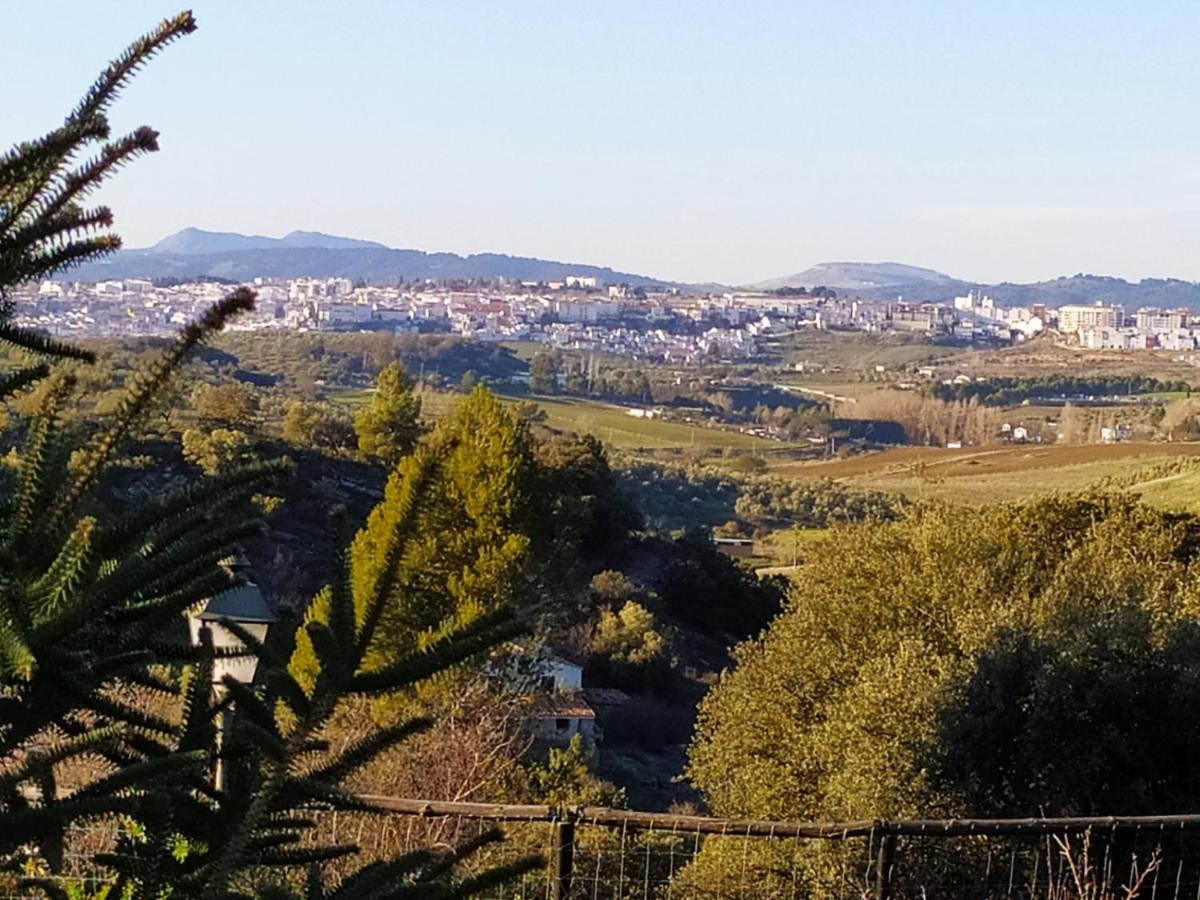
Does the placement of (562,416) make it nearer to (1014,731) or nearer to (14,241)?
(1014,731)

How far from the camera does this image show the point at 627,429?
64188 millimetres

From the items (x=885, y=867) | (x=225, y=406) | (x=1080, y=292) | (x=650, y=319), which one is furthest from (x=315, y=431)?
(x=1080, y=292)

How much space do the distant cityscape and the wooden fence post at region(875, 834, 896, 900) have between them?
263ft

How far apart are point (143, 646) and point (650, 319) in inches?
4834

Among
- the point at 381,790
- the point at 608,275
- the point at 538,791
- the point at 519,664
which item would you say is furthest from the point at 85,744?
the point at 608,275

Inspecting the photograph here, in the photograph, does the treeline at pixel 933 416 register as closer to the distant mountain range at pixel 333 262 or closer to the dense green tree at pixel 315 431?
the dense green tree at pixel 315 431

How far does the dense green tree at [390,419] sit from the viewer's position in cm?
3008

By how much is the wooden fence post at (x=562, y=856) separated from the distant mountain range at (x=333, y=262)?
115 meters

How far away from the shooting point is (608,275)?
642 feet

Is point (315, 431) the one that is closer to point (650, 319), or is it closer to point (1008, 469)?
point (1008, 469)

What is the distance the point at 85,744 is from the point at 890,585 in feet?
39.4

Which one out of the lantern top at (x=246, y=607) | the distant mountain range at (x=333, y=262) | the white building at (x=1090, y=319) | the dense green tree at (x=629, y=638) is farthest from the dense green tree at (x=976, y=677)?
the white building at (x=1090, y=319)

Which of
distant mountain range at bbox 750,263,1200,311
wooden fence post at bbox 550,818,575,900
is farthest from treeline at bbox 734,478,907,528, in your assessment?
distant mountain range at bbox 750,263,1200,311

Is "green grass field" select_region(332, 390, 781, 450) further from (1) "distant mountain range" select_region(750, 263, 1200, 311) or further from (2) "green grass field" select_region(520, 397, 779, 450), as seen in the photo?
(1) "distant mountain range" select_region(750, 263, 1200, 311)
